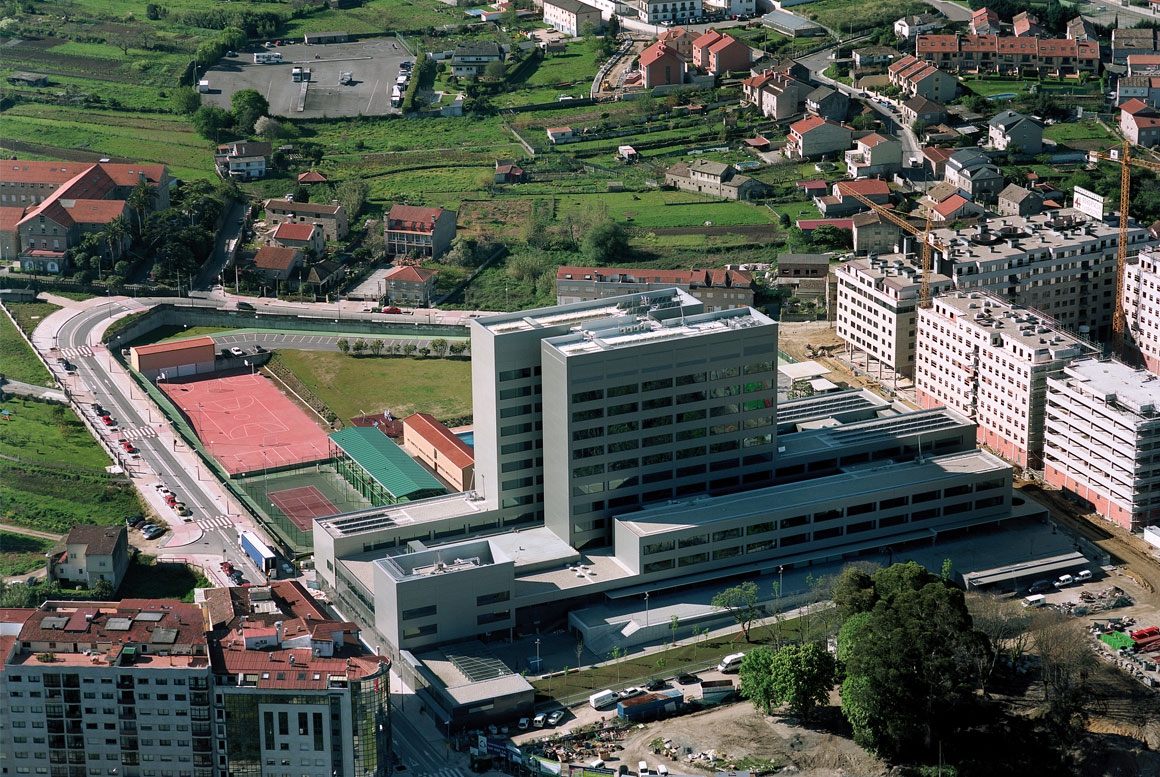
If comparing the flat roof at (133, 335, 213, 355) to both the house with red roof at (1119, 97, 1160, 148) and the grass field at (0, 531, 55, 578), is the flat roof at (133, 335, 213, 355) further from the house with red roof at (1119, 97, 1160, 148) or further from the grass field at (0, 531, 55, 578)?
the house with red roof at (1119, 97, 1160, 148)

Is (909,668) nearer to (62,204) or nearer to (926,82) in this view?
(62,204)

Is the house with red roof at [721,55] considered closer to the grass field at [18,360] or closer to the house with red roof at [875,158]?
the house with red roof at [875,158]

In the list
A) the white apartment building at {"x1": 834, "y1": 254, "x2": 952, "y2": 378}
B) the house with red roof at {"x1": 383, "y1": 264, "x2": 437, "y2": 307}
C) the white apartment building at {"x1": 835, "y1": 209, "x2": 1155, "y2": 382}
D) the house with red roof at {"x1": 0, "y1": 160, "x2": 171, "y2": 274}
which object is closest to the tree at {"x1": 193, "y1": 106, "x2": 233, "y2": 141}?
the house with red roof at {"x1": 0, "y1": 160, "x2": 171, "y2": 274}

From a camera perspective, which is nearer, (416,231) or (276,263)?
(276,263)

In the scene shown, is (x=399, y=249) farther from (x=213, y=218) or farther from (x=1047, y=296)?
(x=1047, y=296)

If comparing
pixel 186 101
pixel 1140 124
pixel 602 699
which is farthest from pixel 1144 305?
pixel 186 101

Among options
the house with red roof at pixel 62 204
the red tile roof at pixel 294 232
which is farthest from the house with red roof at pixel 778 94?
the house with red roof at pixel 62 204

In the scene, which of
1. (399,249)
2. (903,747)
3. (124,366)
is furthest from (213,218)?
(903,747)
